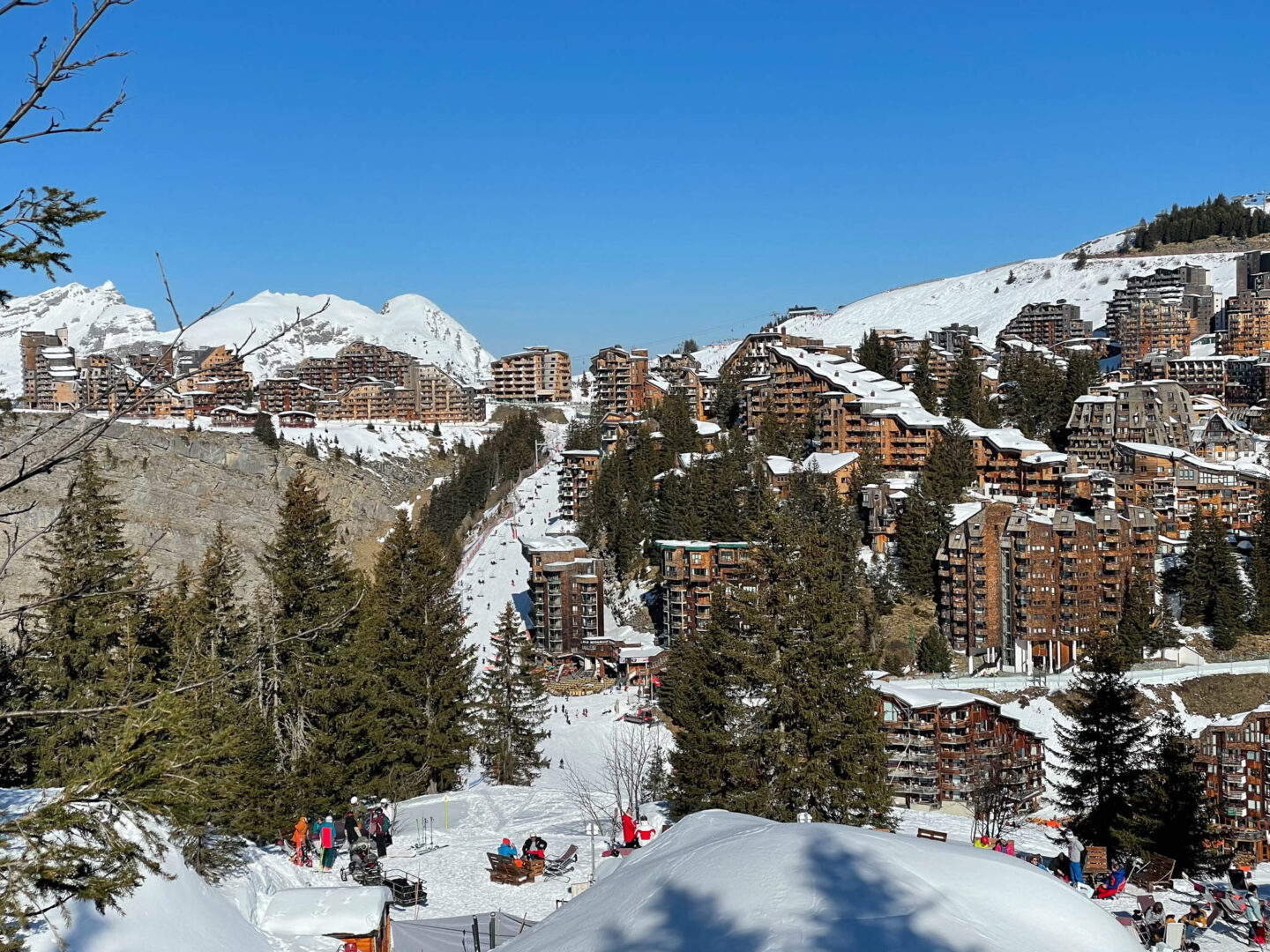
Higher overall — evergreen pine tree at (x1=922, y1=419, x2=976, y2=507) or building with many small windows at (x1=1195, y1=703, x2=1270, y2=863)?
evergreen pine tree at (x1=922, y1=419, x2=976, y2=507)

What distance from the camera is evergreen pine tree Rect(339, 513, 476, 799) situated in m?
21.0

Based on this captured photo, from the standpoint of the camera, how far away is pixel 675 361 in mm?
92625

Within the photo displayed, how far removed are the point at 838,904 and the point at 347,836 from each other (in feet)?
43.5

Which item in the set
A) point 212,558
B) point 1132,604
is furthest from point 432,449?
point 212,558

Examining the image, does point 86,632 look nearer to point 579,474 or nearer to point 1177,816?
point 1177,816

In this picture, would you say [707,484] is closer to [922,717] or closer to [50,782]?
[922,717]

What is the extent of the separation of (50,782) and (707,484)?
156 ft

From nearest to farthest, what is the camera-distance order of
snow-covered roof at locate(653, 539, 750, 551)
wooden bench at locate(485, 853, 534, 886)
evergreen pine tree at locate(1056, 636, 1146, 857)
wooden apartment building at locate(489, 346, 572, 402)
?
1. wooden bench at locate(485, 853, 534, 886)
2. evergreen pine tree at locate(1056, 636, 1146, 857)
3. snow-covered roof at locate(653, 539, 750, 551)
4. wooden apartment building at locate(489, 346, 572, 402)

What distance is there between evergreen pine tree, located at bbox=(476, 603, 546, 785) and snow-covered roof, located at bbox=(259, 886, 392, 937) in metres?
15.8

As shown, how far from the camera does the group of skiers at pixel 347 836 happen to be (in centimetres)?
1486

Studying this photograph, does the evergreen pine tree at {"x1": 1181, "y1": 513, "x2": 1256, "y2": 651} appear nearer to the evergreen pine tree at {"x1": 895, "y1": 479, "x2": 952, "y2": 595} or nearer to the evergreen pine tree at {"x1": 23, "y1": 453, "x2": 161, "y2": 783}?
the evergreen pine tree at {"x1": 895, "y1": 479, "x2": 952, "y2": 595}

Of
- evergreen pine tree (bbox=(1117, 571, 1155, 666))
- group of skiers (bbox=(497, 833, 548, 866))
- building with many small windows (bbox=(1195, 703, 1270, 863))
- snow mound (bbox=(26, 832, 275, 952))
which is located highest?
snow mound (bbox=(26, 832, 275, 952))

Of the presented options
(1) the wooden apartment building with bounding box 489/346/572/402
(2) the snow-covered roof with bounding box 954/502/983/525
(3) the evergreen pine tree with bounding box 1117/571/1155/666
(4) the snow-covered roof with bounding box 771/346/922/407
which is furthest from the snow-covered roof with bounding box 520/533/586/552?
(1) the wooden apartment building with bounding box 489/346/572/402

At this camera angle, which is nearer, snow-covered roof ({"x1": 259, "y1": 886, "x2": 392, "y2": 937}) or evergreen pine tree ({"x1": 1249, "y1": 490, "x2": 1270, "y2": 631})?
snow-covered roof ({"x1": 259, "y1": 886, "x2": 392, "y2": 937})
